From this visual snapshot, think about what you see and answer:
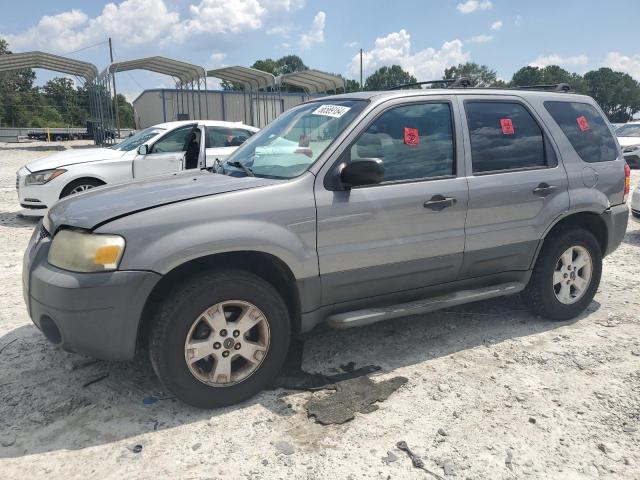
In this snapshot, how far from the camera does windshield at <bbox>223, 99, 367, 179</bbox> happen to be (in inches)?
130

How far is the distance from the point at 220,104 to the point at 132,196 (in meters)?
24.3

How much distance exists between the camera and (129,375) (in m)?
3.38

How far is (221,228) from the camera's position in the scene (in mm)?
2807

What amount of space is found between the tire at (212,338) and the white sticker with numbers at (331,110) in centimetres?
130

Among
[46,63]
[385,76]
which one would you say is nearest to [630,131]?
[46,63]

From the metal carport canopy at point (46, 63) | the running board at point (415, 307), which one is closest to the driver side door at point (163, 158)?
the running board at point (415, 307)

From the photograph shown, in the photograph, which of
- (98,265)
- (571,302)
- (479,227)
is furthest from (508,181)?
(98,265)

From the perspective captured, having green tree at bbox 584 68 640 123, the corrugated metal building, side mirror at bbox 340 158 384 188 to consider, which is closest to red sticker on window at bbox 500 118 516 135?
side mirror at bbox 340 158 384 188

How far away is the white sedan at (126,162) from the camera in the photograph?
7.75m

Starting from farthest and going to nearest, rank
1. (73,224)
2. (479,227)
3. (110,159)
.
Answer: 1. (110,159)
2. (479,227)
3. (73,224)

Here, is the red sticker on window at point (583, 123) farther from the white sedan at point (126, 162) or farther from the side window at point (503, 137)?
the white sedan at point (126, 162)

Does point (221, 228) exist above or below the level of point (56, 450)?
above

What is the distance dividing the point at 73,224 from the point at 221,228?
2.66ft

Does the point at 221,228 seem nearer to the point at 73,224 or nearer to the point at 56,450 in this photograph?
the point at 73,224
